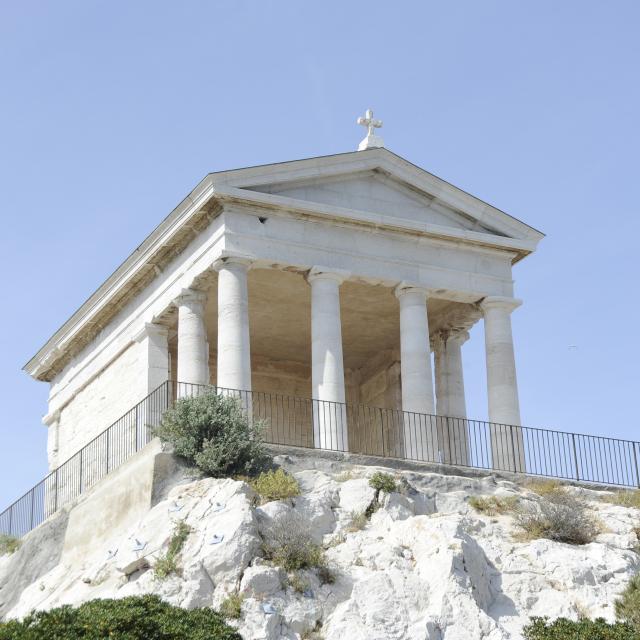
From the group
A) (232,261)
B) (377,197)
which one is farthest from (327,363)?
(377,197)

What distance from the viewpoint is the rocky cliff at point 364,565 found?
2409cm

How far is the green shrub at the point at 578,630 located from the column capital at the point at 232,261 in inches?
466

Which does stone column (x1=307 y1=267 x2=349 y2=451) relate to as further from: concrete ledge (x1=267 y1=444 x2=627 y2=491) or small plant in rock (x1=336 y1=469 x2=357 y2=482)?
small plant in rock (x1=336 y1=469 x2=357 y2=482)

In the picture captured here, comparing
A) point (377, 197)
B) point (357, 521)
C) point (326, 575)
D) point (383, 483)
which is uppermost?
point (377, 197)

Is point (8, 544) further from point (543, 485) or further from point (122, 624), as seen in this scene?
point (122, 624)

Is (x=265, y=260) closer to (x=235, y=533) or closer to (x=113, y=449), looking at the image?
(x=113, y=449)

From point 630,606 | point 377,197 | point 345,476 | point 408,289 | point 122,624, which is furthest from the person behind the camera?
point 377,197

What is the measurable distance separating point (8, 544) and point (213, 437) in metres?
7.93

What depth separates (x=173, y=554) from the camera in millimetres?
25516

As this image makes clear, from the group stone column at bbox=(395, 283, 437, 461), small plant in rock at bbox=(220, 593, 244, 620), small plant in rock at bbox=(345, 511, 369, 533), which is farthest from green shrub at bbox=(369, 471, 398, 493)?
stone column at bbox=(395, 283, 437, 461)

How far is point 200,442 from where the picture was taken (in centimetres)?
2850

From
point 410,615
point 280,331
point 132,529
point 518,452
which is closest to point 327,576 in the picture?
point 410,615

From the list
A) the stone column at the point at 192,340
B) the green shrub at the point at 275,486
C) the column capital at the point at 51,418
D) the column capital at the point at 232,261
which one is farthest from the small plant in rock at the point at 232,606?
the column capital at the point at 51,418

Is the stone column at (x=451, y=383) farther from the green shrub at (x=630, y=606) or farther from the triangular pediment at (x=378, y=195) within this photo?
the green shrub at (x=630, y=606)
